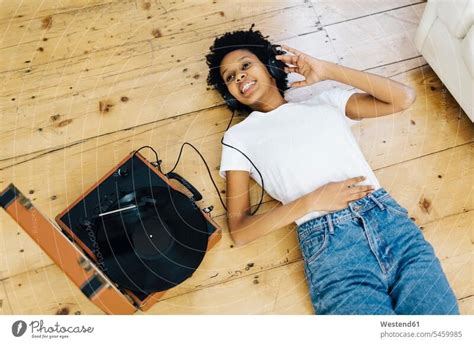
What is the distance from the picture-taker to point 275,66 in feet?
3.06

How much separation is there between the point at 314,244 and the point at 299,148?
0.17 metres

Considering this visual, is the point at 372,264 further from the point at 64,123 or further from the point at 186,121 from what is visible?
the point at 64,123

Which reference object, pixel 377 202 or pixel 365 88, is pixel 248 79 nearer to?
pixel 365 88

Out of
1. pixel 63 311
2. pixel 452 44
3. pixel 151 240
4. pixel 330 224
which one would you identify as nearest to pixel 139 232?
pixel 151 240

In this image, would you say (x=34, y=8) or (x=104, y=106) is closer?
(x=104, y=106)

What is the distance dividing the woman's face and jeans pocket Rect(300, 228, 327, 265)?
26cm

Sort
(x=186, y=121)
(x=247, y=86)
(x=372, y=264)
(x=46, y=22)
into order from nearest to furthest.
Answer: (x=372, y=264) → (x=247, y=86) → (x=186, y=121) → (x=46, y=22)

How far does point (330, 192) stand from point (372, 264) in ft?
0.43

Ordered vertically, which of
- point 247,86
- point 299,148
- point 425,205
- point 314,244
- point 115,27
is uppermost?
point 115,27

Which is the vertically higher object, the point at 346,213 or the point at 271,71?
the point at 271,71

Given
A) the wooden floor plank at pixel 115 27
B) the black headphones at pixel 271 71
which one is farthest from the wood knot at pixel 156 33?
the black headphones at pixel 271 71

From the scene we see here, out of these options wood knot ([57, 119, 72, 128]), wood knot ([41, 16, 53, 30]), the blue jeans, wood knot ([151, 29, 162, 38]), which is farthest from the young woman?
wood knot ([41, 16, 53, 30])

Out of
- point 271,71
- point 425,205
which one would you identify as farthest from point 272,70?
point 425,205

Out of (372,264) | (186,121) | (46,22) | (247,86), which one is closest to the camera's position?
(372,264)
